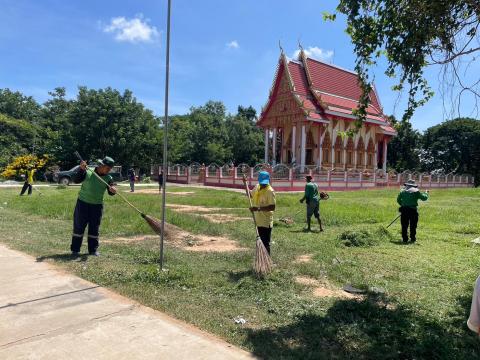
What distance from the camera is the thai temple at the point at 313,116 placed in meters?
33.7

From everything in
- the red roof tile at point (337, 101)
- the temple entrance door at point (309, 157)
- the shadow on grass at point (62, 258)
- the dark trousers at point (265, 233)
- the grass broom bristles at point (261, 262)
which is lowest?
the shadow on grass at point (62, 258)

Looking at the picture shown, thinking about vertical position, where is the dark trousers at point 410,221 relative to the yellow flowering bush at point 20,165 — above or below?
below

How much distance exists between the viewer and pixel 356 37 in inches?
205

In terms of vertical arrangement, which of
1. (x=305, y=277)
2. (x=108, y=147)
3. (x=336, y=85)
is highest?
(x=336, y=85)

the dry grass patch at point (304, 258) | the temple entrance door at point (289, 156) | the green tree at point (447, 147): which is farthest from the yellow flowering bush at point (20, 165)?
the green tree at point (447, 147)

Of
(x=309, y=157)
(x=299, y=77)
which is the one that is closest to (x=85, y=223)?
(x=299, y=77)

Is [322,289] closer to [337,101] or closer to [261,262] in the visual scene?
[261,262]

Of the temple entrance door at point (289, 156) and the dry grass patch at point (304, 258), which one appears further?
the temple entrance door at point (289, 156)

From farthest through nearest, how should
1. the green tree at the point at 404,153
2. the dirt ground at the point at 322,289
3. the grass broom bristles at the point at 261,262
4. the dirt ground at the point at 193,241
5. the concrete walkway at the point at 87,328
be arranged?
the green tree at the point at 404,153
the dirt ground at the point at 193,241
the grass broom bristles at the point at 261,262
the dirt ground at the point at 322,289
the concrete walkway at the point at 87,328

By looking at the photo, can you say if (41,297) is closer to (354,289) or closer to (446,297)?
(354,289)

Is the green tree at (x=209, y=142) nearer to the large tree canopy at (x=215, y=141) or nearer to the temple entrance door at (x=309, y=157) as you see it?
the large tree canopy at (x=215, y=141)

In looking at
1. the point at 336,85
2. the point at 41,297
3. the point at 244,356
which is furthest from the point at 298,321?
the point at 336,85

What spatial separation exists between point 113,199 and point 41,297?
13.3m

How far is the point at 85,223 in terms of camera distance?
7.24 meters
